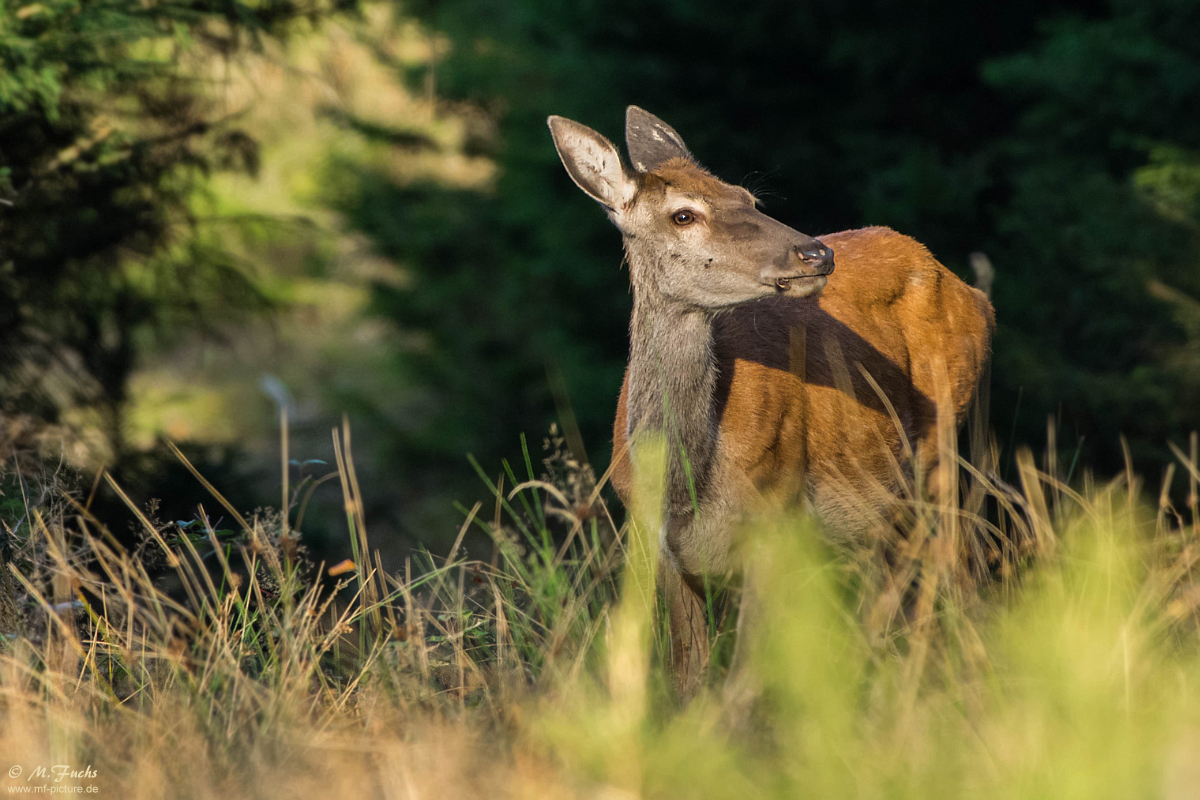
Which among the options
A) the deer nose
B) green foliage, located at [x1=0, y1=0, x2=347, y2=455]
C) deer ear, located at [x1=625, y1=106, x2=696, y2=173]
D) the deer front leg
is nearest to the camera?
the deer front leg

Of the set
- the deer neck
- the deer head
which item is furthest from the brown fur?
the deer head

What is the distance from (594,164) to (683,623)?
1830 mm

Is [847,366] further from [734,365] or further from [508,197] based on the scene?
[508,197]

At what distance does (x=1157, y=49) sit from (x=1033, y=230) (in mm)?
1515

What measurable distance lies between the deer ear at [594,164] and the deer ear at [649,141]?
45 cm

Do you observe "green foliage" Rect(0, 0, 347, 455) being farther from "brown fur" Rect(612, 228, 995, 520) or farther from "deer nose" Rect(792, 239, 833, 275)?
"deer nose" Rect(792, 239, 833, 275)

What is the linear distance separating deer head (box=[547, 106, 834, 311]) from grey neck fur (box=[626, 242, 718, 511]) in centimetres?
7

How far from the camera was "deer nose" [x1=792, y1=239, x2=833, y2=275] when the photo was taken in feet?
13.9

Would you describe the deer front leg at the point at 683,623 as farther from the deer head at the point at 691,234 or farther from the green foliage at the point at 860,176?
the green foliage at the point at 860,176

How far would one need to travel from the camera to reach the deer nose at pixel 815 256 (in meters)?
4.23

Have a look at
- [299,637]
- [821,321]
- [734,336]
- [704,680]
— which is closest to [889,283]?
[821,321]

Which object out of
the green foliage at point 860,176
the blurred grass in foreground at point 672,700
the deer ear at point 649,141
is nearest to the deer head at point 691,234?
the deer ear at point 649,141

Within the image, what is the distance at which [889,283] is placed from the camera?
5516 millimetres

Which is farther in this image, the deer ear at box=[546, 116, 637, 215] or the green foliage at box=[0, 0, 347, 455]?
the green foliage at box=[0, 0, 347, 455]
